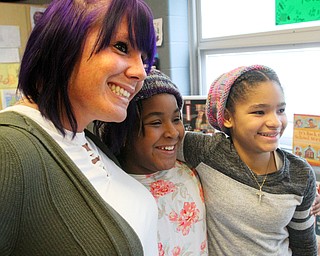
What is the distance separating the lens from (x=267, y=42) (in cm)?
196

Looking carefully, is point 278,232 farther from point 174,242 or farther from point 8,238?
point 8,238

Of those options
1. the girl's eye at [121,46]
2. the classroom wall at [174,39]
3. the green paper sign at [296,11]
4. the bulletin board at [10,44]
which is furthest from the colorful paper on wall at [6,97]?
the girl's eye at [121,46]

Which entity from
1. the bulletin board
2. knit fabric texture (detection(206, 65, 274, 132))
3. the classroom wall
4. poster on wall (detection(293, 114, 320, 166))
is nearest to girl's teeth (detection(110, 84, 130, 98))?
knit fabric texture (detection(206, 65, 274, 132))

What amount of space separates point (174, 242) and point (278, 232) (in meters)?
0.36

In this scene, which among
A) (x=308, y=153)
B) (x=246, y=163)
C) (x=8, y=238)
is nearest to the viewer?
(x=8, y=238)

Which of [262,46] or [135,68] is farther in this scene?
[262,46]

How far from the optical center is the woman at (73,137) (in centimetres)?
63

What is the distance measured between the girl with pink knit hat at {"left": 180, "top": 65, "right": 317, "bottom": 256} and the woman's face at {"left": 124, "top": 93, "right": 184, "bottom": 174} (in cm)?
15

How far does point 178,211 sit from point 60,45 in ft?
2.08

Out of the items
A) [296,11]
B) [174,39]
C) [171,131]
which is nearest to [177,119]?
[171,131]

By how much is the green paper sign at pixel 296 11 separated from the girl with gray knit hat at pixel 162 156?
3.22 feet

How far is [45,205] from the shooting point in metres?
0.65

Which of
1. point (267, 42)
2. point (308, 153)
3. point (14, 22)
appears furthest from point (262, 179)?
point (14, 22)

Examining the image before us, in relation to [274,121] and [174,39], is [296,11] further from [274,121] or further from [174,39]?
[274,121]
